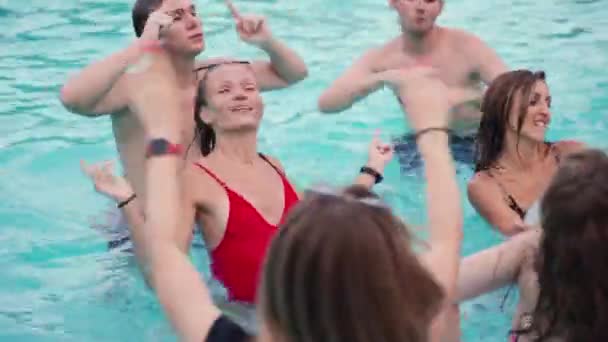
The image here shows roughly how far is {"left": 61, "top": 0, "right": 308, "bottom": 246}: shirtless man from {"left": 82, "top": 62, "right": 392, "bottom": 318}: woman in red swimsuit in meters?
0.30

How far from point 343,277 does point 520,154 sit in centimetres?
251

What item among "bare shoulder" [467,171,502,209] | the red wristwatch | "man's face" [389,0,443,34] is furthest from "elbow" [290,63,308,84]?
the red wristwatch

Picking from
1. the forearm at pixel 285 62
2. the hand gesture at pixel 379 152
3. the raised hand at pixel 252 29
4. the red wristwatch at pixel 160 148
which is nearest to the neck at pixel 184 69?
the forearm at pixel 285 62

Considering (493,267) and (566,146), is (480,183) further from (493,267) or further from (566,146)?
(493,267)

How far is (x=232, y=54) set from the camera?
26.9ft

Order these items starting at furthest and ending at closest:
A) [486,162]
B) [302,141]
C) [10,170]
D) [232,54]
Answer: [232,54], [302,141], [10,170], [486,162]

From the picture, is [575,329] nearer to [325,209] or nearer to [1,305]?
[325,209]

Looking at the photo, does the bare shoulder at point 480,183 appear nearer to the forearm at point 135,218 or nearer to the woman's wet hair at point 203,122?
the woman's wet hair at point 203,122

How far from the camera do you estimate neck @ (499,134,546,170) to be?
161 inches

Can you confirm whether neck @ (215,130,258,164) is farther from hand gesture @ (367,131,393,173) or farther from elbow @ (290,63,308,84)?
elbow @ (290,63,308,84)

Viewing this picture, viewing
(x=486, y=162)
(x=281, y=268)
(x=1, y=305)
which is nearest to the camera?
(x=281, y=268)

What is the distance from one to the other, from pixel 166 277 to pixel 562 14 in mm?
7503

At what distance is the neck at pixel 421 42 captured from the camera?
5.01 m

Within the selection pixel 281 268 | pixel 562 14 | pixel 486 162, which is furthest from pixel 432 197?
pixel 562 14
